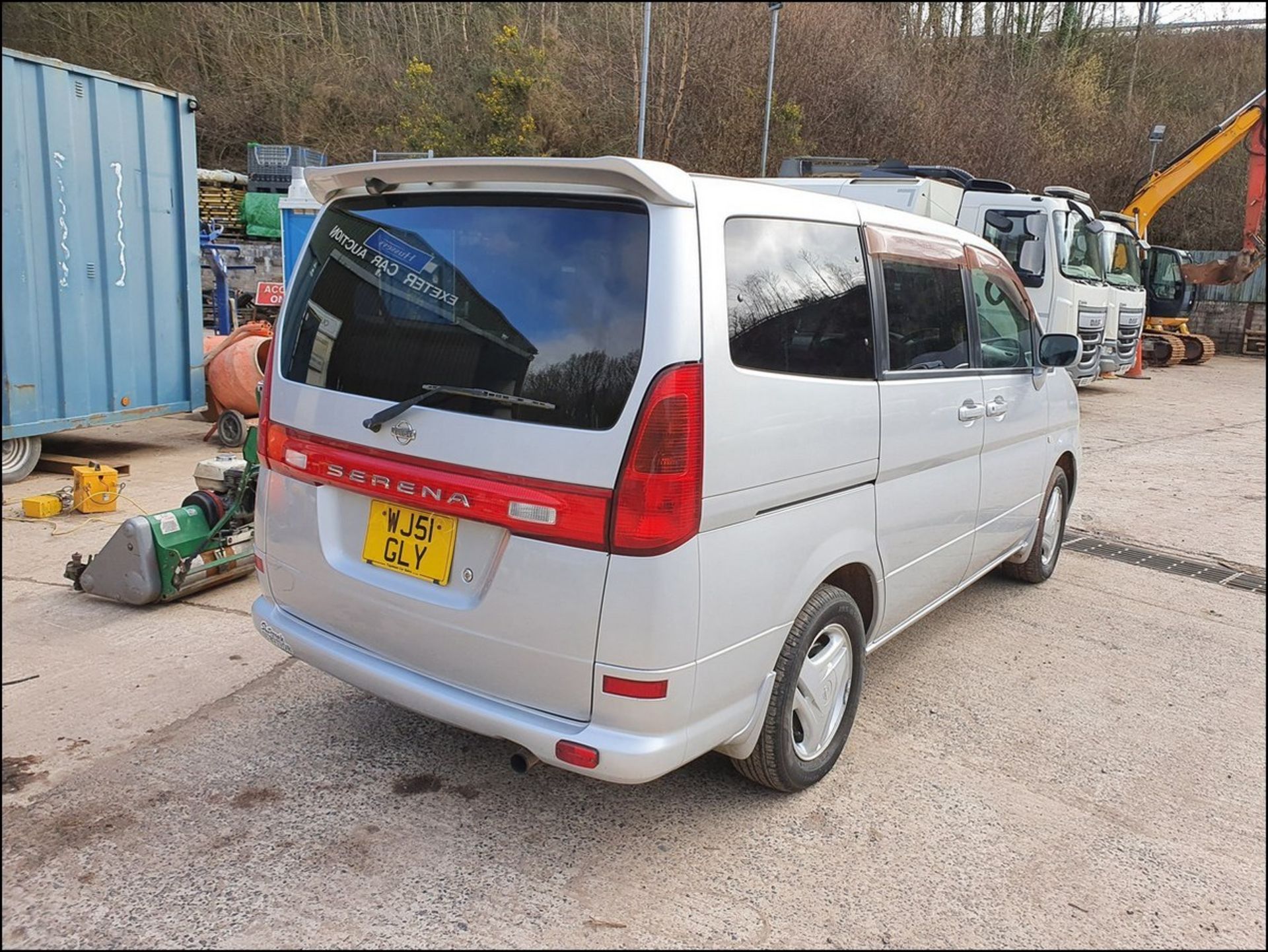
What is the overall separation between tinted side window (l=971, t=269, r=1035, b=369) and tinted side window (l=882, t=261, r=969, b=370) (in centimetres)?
24

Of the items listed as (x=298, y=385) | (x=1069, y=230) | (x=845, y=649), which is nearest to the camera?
(x=298, y=385)

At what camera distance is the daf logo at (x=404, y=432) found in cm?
271

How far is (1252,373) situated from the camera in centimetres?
2000

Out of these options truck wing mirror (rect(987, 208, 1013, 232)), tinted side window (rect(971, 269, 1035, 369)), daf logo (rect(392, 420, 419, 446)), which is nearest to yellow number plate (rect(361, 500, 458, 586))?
daf logo (rect(392, 420, 419, 446))

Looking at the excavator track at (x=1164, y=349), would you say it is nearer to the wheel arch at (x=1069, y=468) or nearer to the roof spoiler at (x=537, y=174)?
the wheel arch at (x=1069, y=468)

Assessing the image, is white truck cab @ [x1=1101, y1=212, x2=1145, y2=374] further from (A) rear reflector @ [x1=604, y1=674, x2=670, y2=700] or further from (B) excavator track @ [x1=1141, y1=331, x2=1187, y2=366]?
(A) rear reflector @ [x1=604, y1=674, x2=670, y2=700]

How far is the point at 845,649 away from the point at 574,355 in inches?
59.0

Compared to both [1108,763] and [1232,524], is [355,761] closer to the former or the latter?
[1108,763]

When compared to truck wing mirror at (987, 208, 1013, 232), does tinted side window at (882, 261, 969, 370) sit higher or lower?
lower

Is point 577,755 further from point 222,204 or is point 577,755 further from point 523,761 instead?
point 222,204

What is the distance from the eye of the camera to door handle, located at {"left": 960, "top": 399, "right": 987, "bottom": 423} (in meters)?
3.88

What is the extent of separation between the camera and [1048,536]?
5.59 m

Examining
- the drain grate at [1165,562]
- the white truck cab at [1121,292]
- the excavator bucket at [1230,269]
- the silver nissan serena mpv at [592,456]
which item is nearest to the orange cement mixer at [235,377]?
the silver nissan serena mpv at [592,456]

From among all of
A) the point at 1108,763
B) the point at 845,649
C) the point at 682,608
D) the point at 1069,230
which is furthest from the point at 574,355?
the point at 1069,230
